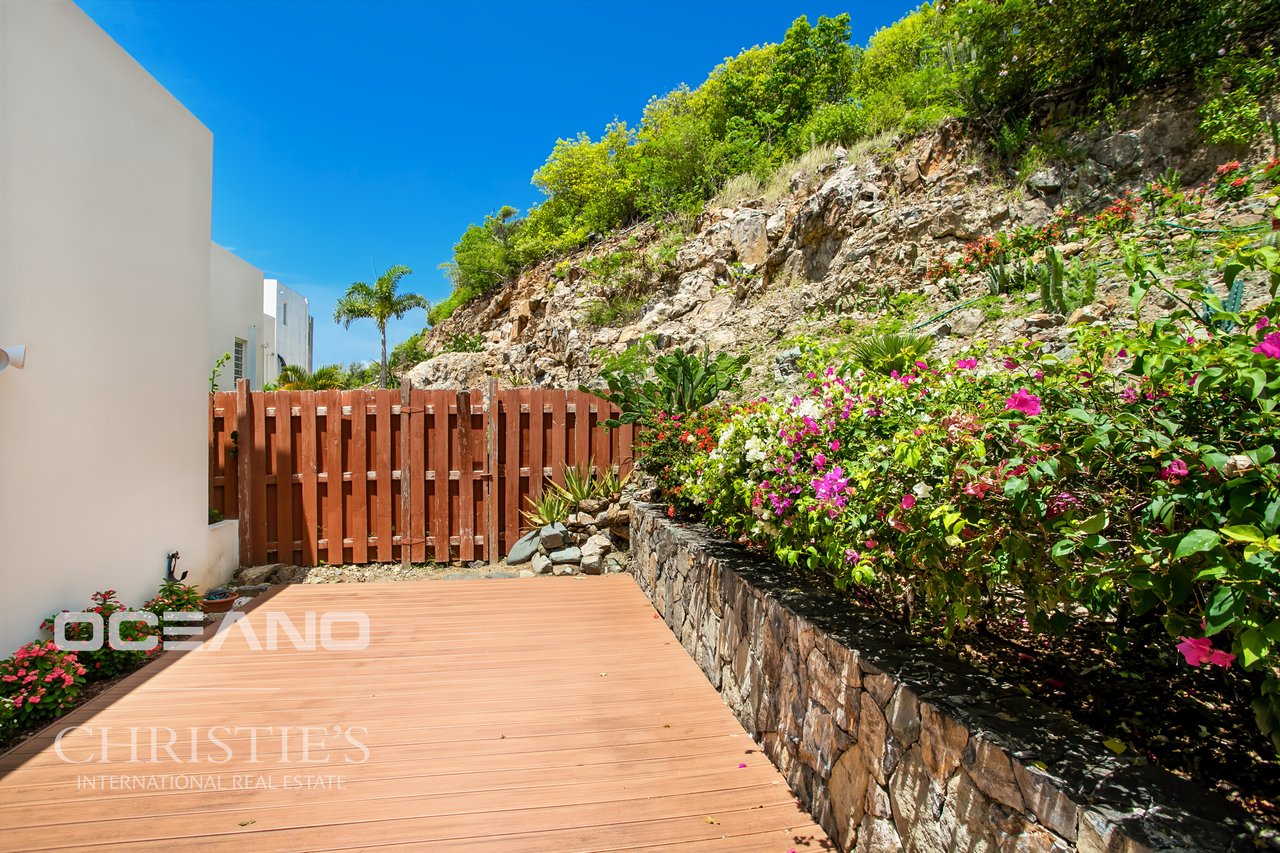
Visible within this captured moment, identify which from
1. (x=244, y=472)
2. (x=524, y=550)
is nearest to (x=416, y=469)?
(x=524, y=550)

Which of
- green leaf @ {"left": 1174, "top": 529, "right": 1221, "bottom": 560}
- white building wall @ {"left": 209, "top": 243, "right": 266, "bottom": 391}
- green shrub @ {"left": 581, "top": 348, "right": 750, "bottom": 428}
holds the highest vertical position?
white building wall @ {"left": 209, "top": 243, "right": 266, "bottom": 391}

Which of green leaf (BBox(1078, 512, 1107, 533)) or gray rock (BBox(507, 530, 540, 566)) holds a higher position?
green leaf (BBox(1078, 512, 1107, 533))

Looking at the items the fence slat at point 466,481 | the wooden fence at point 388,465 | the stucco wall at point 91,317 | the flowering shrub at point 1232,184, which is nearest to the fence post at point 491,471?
the wooden fence at point 388,465

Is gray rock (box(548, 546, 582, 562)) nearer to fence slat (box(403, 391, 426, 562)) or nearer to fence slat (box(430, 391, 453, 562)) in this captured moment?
fence slat (box(430, 391, 453, 562))

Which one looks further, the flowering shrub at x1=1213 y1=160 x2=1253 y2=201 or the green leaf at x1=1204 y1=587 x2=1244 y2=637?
the flowering shrub at x1=1213 y1=160 x2=1253 y2=201

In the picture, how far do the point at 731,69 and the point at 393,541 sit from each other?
15616 mm

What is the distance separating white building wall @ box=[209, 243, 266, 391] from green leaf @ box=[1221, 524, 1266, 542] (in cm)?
1591

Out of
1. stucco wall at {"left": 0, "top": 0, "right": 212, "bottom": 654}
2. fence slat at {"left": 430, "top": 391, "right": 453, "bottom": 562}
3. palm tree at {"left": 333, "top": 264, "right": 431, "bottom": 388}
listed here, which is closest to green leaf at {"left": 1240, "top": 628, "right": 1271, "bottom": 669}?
stucco wall at {"left": 0, "top": 0, "right": 212, "bottom": 654}

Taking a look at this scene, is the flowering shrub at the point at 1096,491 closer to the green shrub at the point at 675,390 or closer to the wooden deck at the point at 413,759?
the wooden deck at the point at 413,759

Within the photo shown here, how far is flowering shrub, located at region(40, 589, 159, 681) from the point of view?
3.36m

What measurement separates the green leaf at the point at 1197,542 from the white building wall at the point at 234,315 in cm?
1585

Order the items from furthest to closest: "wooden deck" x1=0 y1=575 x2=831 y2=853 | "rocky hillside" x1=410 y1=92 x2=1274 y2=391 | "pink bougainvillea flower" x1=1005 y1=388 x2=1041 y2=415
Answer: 1. "rocky hillside" x1=410 y1=92 x2=1274 y2=391
2. "wooden deck" x1=0 y1=575 x2=831 y2=853
3. "pink bougainvillea flower" x1=1005 y1=388 x2=1041 y2=415

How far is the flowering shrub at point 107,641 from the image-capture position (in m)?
3.36

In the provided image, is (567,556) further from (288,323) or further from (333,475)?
(288,323)
